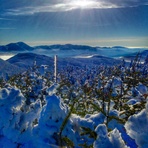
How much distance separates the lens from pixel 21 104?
4000 millimetres

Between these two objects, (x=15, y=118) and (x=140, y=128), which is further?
(x=15, y=118)

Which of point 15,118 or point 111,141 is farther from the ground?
point 111,141

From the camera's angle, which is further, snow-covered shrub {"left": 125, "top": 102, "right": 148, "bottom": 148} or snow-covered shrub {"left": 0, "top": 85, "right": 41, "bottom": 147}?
snow-covered shrub {"left": 0, "top": 85, "right": 41, "bottom": 147}

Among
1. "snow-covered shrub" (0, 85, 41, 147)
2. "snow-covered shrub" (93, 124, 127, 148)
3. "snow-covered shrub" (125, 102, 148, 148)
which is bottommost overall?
"snow-covered shrub" (0, 85, 41, 147)

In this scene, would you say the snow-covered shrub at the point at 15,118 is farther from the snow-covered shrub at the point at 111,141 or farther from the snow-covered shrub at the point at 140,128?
the snow-covered shrub at the point at 140,128

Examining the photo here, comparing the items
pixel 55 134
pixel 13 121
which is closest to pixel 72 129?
pixel 55 134

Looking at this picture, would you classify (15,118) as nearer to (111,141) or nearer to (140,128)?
(111,141)

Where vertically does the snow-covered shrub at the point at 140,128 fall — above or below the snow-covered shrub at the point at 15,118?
above

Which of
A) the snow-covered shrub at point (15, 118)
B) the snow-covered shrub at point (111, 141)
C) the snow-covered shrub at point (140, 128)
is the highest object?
the snow-covered shrub at point (140, 128)

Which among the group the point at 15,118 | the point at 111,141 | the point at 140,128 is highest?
the point at 140,128

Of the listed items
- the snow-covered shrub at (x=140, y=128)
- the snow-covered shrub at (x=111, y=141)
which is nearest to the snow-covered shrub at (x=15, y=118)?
the snow-covered shrub at (x=111, y=141)

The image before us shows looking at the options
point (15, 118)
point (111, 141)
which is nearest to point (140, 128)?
point (111, 141)

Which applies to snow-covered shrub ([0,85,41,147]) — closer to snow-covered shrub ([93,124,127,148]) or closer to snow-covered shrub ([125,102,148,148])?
snow-covered shrub ([93,124,127,148])

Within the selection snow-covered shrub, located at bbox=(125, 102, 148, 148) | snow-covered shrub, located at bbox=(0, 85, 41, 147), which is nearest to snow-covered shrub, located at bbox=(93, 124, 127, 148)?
snow-covered shrub, located at bbox=(125, 102, 148, 148)
